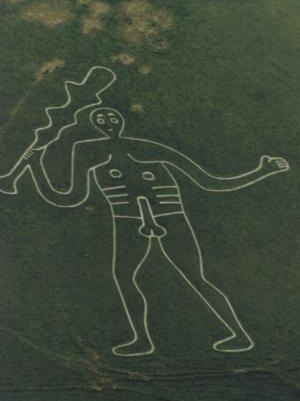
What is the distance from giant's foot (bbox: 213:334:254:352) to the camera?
1777cm

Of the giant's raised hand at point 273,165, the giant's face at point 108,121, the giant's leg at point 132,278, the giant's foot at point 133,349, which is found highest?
the giant's face at point 108,121

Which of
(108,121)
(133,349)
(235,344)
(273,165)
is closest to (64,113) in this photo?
(108,121)

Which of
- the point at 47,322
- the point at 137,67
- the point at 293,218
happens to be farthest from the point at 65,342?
the point at 137,67

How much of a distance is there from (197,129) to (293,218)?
3.84 meters

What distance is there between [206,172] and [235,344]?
17.2 ft

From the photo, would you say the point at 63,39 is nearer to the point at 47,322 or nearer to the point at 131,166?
the point at 131,166

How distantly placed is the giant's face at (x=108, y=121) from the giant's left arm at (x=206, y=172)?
28.1 inches

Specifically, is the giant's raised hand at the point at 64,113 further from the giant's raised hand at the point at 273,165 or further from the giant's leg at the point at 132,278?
the giant's raised hand at the point at 273,165

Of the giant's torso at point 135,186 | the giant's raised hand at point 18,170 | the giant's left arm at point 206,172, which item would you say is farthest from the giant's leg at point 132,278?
the giant's raised hand at point 18,170

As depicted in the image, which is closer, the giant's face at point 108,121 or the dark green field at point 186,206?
the dark green field at point 186,206

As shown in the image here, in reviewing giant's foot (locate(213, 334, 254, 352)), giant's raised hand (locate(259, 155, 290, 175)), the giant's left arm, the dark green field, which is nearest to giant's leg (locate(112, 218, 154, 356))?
the dark green field

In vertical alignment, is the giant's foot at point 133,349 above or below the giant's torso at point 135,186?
below

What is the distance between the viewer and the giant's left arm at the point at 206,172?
2094 cm

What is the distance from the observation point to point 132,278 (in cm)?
1878
